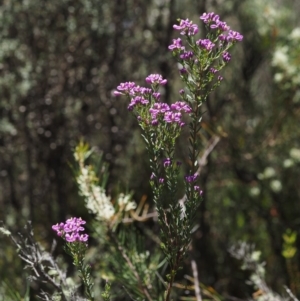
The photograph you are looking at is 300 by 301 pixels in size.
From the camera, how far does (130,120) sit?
279 centimetres

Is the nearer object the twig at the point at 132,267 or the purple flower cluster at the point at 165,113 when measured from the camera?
the purple flower cluster at the point at 165,113

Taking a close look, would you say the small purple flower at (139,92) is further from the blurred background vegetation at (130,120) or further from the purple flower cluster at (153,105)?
the blurred background vegetation at (130,120)

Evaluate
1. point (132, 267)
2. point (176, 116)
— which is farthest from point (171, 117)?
point (132, 267)

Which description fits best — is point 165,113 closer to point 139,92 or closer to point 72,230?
point 139,92

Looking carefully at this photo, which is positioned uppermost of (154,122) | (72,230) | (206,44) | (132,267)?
(206,44)

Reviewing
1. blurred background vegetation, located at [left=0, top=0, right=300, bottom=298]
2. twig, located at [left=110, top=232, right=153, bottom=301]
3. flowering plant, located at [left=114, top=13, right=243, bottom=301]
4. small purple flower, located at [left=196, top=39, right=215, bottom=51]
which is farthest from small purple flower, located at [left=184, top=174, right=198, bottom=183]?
blurred background vegetation, located at [left=0, top=0, right=300, bottom=298]

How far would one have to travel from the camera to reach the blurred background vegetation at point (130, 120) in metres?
2.39

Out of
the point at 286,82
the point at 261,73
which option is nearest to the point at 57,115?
the point at 286,82

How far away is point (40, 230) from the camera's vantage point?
2.63 meters

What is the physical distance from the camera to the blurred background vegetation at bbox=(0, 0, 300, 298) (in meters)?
2.39

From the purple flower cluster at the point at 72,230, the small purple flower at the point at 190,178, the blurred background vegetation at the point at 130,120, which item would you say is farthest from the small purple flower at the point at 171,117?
the blurred background vegetation at the point at 130,120

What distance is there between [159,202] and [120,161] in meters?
1.79

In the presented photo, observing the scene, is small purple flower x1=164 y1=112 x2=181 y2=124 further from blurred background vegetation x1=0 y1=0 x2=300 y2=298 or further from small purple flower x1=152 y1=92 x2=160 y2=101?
blurred background vegetation x1=0 y1=0 x2=300 y2=298

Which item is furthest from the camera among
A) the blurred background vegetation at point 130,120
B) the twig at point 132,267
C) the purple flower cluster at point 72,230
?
the blurred background vegetation at point 130,120
